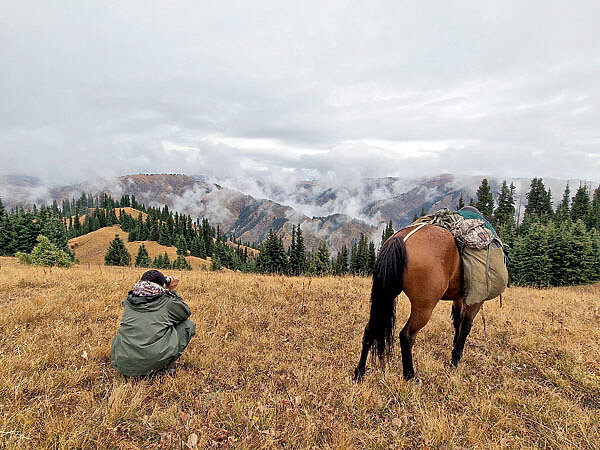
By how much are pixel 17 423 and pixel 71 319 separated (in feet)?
11.4

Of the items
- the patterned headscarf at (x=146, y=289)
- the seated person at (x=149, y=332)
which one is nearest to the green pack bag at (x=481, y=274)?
the seated person at (x=149, y=332)

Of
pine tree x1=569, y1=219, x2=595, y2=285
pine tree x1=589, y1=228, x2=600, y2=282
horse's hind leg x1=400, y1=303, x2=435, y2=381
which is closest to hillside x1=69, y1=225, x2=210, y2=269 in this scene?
pine tree x1=569, y1=219, x2=595, y2=285

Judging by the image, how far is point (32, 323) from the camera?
5598 mm

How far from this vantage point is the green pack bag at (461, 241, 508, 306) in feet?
15.8

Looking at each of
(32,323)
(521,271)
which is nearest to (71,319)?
(32,323)

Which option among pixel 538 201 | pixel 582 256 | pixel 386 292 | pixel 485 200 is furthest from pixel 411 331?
pixel 538 201

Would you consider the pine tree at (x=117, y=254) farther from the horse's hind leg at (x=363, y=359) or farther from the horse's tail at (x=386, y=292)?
the horse's tail at (x=386, y=292)

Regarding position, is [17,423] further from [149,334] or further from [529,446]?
[529,446]

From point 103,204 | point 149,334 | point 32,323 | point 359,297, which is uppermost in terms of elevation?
point 149,334

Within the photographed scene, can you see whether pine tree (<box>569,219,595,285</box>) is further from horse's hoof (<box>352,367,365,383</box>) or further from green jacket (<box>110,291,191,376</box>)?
green jacket (<box>110,291,191,376</box>)

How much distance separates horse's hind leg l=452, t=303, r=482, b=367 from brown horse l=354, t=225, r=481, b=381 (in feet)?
2.81

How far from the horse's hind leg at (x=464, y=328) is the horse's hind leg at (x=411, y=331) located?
1207 mm

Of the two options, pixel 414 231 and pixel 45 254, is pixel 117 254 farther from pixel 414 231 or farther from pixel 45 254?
pixel 414 231

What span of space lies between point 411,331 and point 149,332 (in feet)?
13.2
